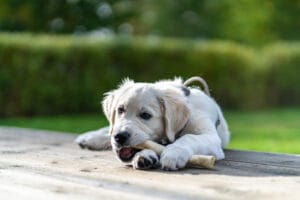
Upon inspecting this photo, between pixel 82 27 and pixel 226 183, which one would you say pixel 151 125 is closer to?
pixel 226 183

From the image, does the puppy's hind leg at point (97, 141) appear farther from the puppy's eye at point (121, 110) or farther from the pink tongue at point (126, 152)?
the pink tongue at point (126, 152)

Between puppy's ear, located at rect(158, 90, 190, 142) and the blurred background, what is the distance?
162 inches

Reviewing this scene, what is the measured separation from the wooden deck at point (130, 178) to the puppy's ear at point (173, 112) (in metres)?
0.39

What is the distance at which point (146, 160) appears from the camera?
3.90 metres

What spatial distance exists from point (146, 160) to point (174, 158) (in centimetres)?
17

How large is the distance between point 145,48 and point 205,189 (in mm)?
11435

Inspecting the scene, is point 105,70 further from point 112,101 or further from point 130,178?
point 130,178

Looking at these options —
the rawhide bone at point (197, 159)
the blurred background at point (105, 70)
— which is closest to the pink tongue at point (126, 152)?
the rawhide bone at point (197, 159)

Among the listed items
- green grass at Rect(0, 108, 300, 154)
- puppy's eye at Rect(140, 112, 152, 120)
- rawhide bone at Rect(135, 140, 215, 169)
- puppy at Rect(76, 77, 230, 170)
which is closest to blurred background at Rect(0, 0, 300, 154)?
green grass at Rect(0, 108, 300, 154)

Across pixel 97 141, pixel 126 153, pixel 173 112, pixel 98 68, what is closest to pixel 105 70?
pixel 98 68

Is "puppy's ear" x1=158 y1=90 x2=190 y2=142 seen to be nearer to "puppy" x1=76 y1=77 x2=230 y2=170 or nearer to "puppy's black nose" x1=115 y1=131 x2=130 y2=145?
"puppy" x1=76 y1=77 x2=230 y2=170

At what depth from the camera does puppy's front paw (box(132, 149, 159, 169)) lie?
3.90 metres

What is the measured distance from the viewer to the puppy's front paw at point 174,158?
385cm

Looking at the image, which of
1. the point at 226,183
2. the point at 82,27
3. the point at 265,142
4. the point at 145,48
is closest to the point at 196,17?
the point at 82,27
